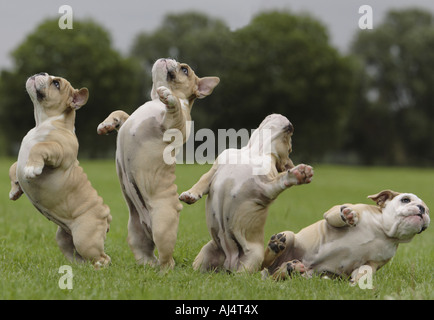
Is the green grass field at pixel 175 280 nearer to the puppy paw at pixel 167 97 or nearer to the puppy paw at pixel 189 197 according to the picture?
the puppy paw at pixel 189 197

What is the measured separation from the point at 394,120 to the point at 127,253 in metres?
35.9

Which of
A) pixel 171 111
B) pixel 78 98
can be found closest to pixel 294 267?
pixel 171 111

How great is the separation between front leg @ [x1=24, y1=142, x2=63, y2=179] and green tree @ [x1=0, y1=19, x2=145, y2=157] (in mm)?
22836

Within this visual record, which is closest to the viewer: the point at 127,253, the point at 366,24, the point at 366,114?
the point at 366,24

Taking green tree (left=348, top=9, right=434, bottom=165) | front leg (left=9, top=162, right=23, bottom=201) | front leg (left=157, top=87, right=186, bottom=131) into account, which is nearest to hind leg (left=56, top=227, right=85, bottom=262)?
front leg (left=9, top=162, right=23, bottom=201)

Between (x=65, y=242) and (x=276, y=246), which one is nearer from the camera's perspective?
(x=276, y=246)

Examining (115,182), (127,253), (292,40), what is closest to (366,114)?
(292,40)

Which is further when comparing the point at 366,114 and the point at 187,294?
the point at 366,114

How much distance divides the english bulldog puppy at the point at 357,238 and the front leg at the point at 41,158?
169cm

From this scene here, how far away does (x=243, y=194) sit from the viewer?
155 inches

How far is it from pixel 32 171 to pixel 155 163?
2.79 ft

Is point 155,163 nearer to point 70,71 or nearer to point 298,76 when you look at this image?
point 298,76

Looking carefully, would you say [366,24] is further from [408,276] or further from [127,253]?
[127,253]
